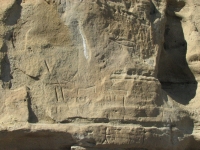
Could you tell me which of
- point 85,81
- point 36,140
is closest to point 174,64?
point 85,81

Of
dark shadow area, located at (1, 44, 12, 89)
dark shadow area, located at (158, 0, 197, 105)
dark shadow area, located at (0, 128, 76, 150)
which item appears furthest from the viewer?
dark shadow area, located at (158, 0, 197, 105)

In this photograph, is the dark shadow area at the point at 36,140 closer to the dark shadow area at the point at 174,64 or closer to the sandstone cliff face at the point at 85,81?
the sandstone cliff face at the point at 85,81

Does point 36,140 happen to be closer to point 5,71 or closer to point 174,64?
point 5,71

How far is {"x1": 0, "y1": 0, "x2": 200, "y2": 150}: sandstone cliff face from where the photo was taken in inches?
126

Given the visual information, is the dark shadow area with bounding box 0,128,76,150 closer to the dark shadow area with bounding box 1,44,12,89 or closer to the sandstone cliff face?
the sandstone cliff face

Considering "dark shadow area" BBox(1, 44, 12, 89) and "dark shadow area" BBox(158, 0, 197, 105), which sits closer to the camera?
"dark shadow area" BBox(1, 44, 12, 89)

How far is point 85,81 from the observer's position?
3.32 m

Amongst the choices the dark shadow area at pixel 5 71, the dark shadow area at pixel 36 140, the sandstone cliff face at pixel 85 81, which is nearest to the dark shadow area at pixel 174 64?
the sandstone cliff face at pixel 85 81

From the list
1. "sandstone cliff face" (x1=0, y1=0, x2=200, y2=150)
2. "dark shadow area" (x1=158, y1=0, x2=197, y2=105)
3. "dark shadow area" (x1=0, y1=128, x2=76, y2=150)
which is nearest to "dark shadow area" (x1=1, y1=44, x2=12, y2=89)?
"sandstone cliff face" (x1=0, y1=0, x2=200, y2=150)

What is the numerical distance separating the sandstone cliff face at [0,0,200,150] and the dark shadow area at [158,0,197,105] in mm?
246

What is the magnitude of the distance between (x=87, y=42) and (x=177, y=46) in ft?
3.00

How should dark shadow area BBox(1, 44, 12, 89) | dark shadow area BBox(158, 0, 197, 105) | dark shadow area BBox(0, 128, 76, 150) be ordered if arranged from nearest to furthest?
dark shadow area BBox(0, 128, 76, 150) → dark shadow area BBox(1, 44, 12, 89) → dark shadow area BBox(158, 0, 197, 105)

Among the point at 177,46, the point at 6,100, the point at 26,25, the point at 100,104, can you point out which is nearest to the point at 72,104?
the point at 100,104

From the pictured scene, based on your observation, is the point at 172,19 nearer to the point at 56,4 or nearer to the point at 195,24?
the point at 195,24
